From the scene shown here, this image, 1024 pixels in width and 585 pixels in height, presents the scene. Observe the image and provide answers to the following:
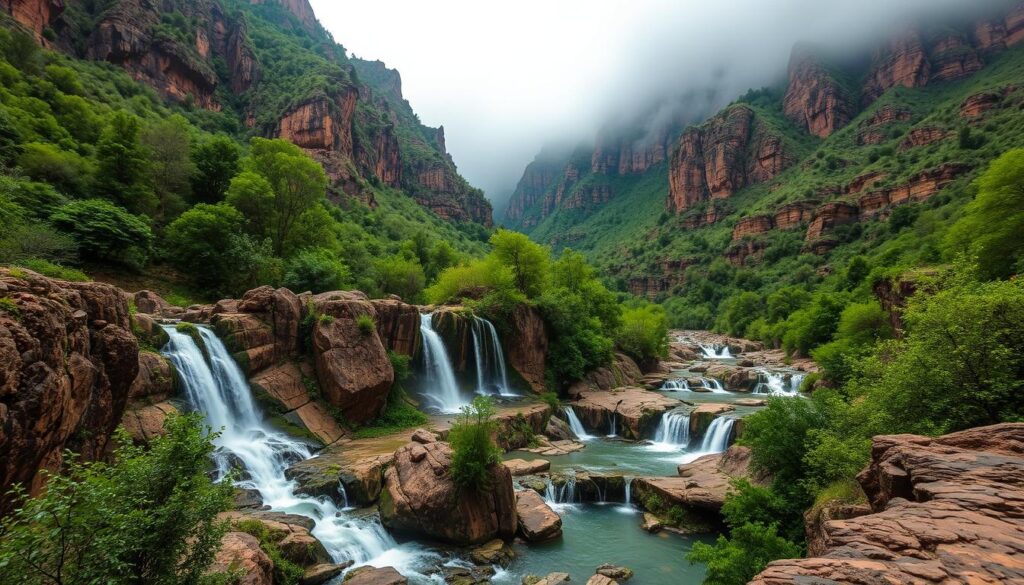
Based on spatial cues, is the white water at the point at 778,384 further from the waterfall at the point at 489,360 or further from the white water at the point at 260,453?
the white water at the point at 260,453

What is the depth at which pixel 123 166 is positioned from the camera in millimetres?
25016

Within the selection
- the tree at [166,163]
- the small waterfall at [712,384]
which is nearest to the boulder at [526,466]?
the small waterfall at [712,384]

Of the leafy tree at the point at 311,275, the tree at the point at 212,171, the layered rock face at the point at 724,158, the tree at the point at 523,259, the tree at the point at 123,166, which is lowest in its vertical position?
the leafy tree at the point at 311,275

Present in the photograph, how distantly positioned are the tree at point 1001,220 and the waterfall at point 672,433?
45.6 ft

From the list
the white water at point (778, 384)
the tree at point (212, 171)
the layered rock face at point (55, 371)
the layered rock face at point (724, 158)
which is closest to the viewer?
the layered rock face at point (55, 371)

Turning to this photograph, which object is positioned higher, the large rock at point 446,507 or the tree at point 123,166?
the tree at point 123,166

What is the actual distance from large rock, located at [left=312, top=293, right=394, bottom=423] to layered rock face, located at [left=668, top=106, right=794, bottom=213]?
127712 millimetres

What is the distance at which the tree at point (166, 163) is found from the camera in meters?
28.1

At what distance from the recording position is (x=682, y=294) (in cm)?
10094

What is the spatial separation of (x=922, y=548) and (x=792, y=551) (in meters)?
3.37

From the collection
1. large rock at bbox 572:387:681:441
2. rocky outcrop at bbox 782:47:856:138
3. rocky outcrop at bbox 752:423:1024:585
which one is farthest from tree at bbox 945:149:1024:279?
rocky outcrop at bbox 782:47:856:138

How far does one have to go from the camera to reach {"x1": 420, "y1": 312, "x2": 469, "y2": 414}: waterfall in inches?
957

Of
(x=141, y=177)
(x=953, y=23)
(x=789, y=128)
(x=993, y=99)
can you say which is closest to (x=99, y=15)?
(x=141, y=177)

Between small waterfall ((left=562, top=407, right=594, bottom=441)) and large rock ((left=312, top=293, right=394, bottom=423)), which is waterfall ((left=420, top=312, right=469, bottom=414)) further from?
small waterfall ((left=562, top=407, right=594, bottom=441))
